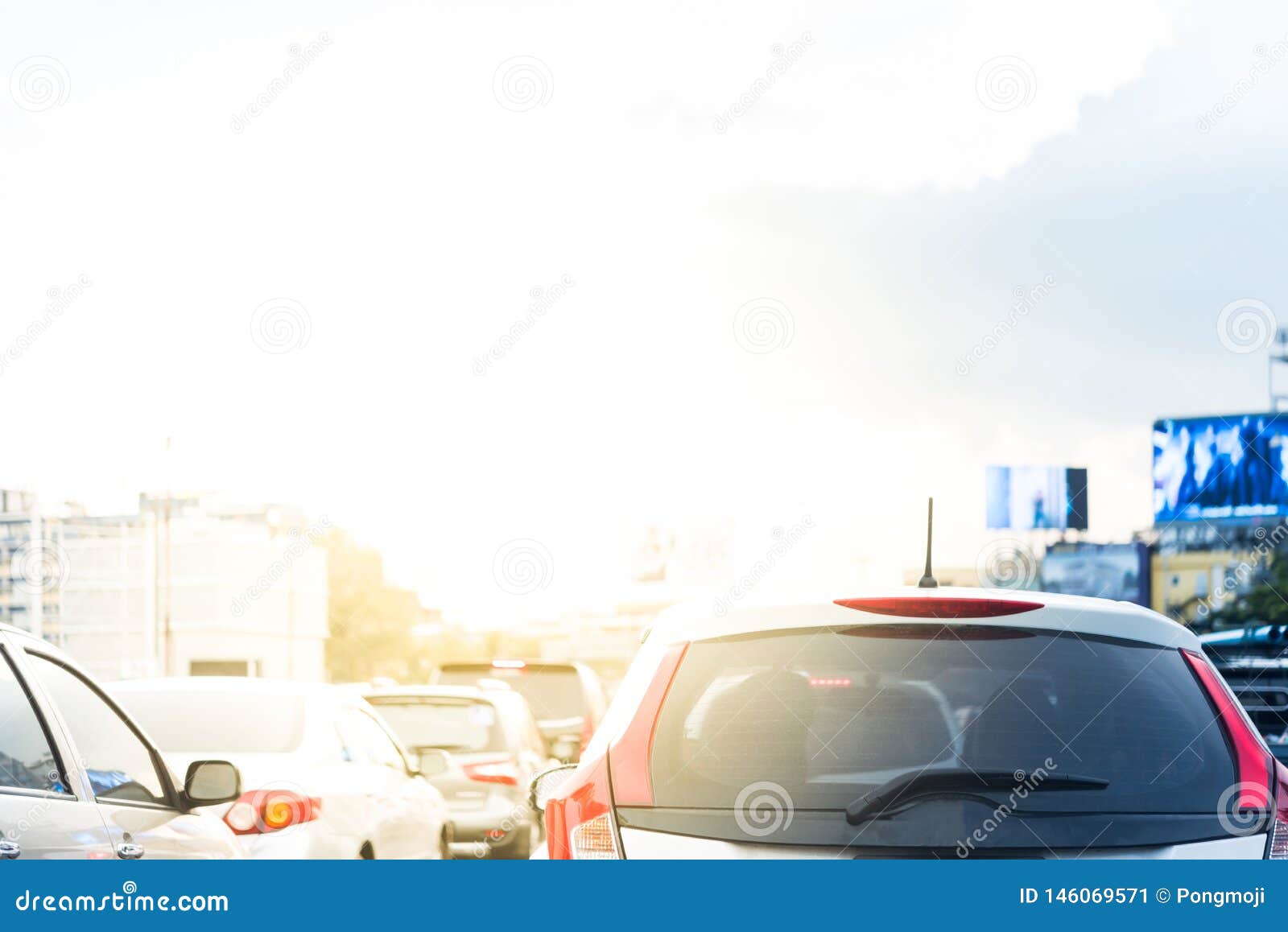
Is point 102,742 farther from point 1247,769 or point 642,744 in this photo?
point 1247,769

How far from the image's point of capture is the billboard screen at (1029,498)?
241 feet

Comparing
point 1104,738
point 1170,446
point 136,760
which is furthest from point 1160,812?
point 1170,446

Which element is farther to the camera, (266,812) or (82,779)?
(266,812)

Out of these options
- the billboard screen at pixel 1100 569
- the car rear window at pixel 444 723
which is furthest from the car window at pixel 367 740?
the billboard screen at pixel 1100 569

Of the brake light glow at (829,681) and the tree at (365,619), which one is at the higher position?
the brake light glow at (829,681)

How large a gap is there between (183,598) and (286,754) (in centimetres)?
11390

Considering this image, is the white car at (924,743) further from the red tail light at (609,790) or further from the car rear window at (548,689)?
the car rear window at (548,689)

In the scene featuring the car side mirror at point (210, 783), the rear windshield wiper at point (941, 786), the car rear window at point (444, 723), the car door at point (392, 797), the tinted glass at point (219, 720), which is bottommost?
the car rear window at point (444, 723)

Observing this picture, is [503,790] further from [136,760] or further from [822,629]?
[822,629]

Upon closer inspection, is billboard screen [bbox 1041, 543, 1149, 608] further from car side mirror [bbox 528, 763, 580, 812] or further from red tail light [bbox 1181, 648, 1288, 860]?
red tail light [bbox 1181, 648, 1288, 860]

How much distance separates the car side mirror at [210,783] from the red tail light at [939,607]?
6.98ft

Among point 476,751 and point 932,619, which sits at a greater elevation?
point 932,619

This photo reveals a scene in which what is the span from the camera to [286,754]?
7691mm

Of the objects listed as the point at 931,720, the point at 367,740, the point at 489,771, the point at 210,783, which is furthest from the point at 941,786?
the point at 489,771
